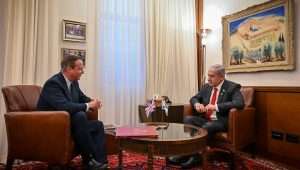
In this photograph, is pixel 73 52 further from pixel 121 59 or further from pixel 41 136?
pixel 41 136

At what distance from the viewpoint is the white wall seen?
303 centimetres

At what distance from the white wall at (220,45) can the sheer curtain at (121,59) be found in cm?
109

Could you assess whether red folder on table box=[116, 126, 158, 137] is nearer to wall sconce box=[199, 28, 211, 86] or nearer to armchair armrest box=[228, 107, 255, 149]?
armchair armrest box=[228, 107, 255, 149]

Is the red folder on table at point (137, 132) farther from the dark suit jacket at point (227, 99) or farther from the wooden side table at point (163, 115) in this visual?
the wooden side table at point (163, 115)

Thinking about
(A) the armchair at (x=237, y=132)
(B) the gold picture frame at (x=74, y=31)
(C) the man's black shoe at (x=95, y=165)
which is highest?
(B) the gold picture frame at (x=74, y=31)

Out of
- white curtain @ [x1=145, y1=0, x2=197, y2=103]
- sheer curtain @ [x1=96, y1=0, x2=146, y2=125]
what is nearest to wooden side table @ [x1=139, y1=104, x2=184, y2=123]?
sheer curtain @ [x1=96, y1=0, x2=146, y2=125]

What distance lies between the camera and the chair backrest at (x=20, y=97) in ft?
8.29

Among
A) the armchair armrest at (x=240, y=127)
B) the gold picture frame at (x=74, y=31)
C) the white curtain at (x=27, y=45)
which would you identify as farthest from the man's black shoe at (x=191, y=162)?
the gold picture frame at (x=74, y=31)

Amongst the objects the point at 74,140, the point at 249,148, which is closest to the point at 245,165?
the point at 249,148

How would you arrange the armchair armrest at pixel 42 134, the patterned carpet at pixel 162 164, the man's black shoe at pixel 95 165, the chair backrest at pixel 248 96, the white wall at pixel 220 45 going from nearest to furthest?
the armchair armrest at pixel 42 134 → the man's black shoe at pixel 95 165 → the patterned carpet at pixel 162 164 → the white wall at pixel 220 45 → the chair backrest at pixel 248 96

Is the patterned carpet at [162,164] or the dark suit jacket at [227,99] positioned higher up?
the dark suit jacket at [227,99]

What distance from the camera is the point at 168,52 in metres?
4.21

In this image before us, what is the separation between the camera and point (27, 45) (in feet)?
10.4

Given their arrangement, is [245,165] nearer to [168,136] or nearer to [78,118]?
[168,136]
